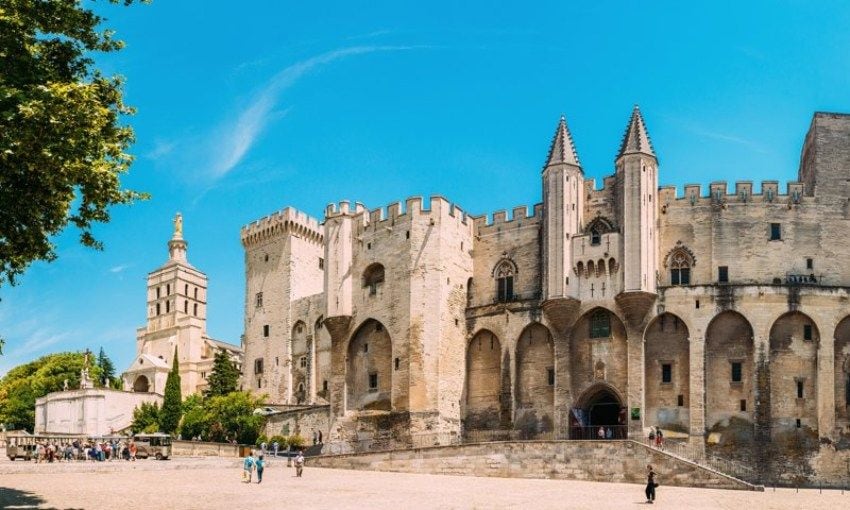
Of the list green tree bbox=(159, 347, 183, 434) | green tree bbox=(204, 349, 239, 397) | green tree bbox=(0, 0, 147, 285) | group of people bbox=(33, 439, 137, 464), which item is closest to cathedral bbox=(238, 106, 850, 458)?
group of people bbox=(33, 439, 137, 464)

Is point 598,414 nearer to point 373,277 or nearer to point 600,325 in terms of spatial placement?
point 600,325

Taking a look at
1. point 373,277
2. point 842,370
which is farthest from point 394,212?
point 842,370

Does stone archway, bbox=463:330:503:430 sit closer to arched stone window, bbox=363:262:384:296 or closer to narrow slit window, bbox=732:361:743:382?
arched stone window, bbox=363:262:384:296

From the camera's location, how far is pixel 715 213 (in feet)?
161

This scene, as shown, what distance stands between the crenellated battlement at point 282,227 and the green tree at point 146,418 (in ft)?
46.6

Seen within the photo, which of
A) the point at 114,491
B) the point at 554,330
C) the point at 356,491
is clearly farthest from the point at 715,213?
the point at 114,491

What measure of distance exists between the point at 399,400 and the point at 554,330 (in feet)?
28.3

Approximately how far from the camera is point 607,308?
160 ft

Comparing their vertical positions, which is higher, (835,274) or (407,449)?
(835,274)

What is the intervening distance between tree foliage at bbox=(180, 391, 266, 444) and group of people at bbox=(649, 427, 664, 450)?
24.4 meters

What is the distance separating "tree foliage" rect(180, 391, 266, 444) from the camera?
195ft

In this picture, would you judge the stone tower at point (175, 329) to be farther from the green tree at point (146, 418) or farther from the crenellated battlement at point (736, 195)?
the crenellated battlement at point (736, 195)

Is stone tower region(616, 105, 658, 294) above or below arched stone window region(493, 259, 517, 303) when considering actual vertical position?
above

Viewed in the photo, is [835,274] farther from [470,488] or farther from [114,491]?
[114,491]
